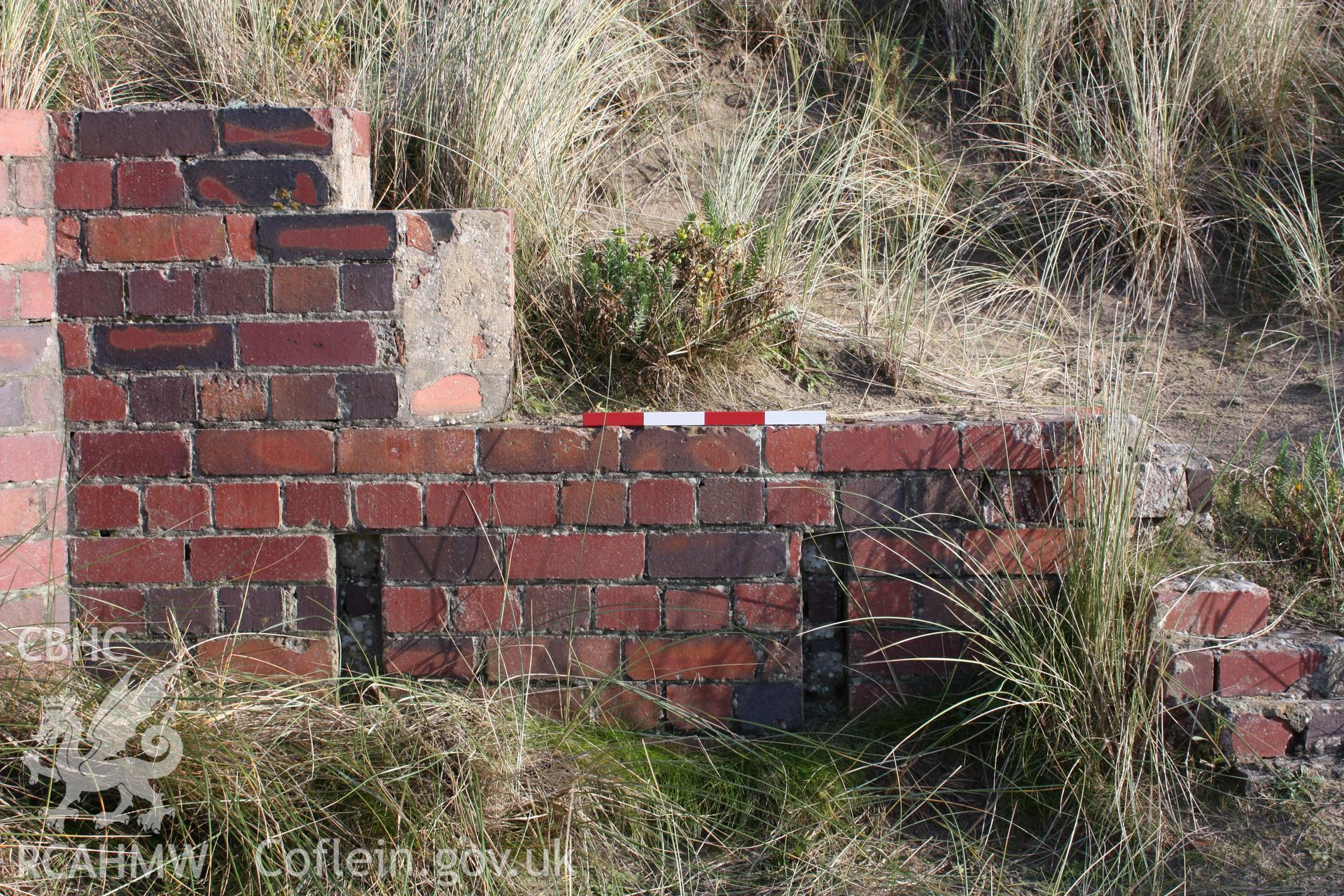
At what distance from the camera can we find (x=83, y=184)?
204 cm

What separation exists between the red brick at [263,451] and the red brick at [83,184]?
0.52m

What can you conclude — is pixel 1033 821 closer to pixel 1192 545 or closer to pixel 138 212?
pixel 1192 545

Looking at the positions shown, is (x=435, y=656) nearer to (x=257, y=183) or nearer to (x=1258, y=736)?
(x=257, y=183)

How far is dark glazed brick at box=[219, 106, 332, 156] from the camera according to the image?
79.9 inches

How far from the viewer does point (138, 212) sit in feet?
6.68

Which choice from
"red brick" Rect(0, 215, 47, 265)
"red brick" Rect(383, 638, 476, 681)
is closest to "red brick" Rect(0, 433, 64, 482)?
"red brick" Rect(0, 215, 47, 265)

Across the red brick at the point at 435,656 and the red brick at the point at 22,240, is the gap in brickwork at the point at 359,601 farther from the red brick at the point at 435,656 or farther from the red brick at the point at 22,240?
the red brick at the point at 22,240

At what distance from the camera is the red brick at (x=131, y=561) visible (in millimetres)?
2061

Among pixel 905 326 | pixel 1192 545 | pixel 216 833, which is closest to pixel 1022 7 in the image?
pixel 905 326

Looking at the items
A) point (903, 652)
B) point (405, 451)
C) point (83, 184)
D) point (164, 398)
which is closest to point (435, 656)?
point (405, 451)

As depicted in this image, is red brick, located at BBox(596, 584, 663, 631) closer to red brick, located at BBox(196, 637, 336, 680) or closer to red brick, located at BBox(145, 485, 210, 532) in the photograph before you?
red brick, located at BBox(196, 637, 336, 680)

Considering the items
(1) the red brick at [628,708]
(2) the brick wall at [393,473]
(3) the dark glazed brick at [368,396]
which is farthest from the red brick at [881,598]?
(3) the dark glazed brick at [368,396]

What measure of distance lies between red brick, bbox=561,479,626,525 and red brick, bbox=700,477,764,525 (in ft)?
0.55

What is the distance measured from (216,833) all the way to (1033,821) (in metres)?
1.48
